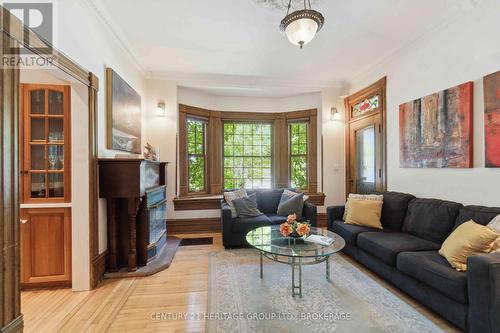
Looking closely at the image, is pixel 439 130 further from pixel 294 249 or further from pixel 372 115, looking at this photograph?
pixel 294 249

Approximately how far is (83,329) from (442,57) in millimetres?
4609

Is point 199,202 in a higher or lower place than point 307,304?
higher

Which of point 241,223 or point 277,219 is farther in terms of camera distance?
point 277,219

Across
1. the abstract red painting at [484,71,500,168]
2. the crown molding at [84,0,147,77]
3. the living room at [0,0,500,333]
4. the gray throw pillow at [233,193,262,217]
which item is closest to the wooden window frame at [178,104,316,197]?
the living room at [0,0,500,333]

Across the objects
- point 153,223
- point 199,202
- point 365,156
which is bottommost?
point 153,223

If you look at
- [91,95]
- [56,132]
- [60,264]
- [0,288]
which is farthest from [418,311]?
[56,132]

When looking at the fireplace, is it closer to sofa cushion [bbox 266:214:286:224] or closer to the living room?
the living room

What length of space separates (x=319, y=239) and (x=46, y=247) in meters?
2.92

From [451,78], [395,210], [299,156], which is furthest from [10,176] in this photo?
[299,156]

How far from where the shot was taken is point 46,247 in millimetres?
2531

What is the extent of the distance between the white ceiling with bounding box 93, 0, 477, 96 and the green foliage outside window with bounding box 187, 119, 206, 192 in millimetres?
802

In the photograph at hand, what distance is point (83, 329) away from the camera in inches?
76.4

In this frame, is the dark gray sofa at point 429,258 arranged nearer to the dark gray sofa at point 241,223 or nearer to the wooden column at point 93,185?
the dark gray sofa at point 241,223

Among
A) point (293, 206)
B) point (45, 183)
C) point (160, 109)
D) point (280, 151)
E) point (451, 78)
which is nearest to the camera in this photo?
point (45, 183)
